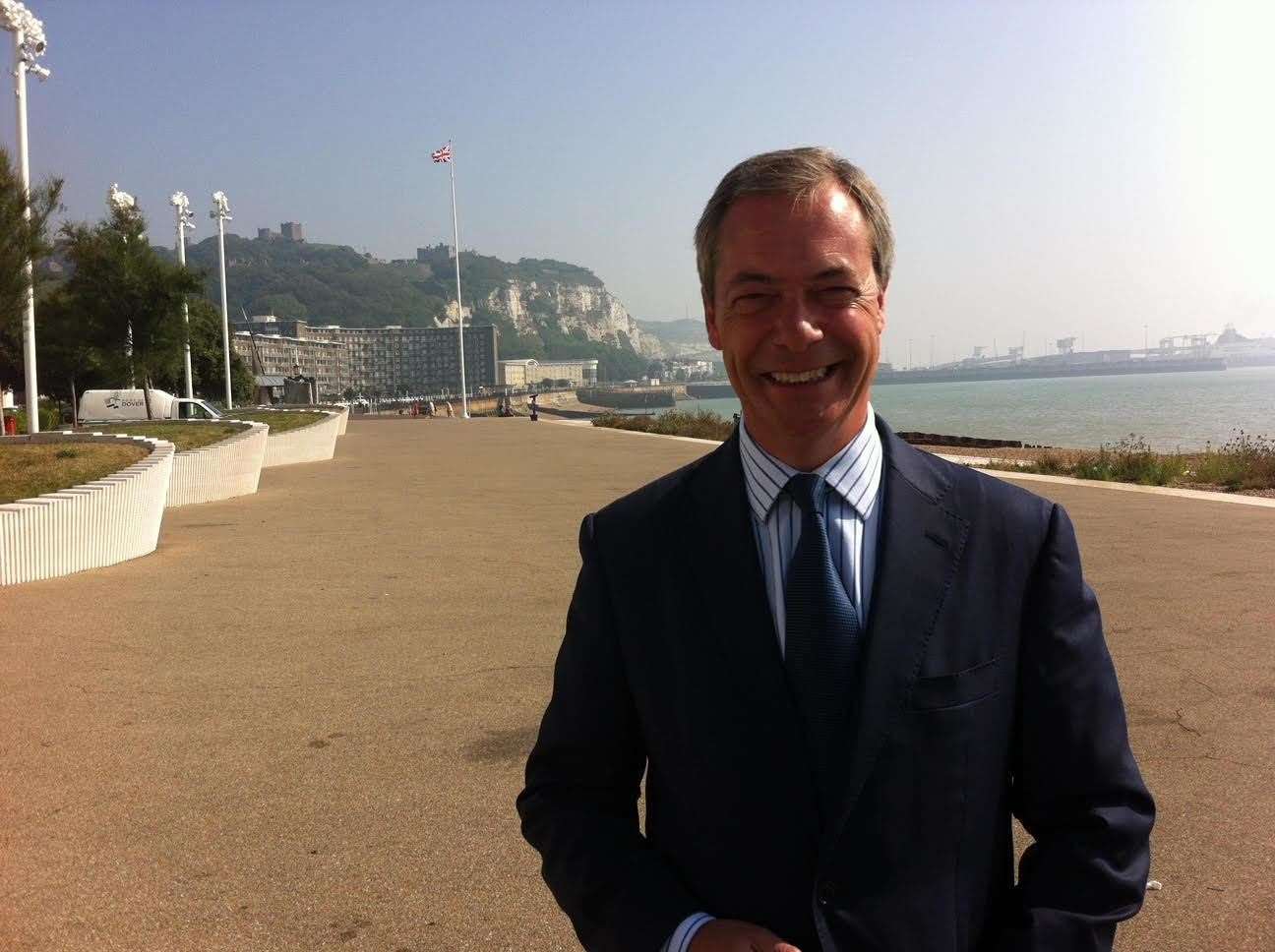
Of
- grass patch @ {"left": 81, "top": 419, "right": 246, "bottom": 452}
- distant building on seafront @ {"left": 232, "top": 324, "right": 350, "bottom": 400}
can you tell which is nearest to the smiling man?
grass patch @ {"left": 81, "top": 419, "right": 246, "bottom": 452}

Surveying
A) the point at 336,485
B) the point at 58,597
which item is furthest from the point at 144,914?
the point at 336,485

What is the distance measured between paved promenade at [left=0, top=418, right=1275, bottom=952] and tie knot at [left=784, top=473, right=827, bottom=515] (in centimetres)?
227

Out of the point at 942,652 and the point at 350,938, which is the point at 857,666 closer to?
the point at 942,652

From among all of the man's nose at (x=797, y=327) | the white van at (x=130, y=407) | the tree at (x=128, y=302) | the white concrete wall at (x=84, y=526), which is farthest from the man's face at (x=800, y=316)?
the white van at (x=130, y=407)

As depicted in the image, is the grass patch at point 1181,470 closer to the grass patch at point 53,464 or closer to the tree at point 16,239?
the grass patch at point 53,464

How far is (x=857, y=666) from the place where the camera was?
160 centimetres

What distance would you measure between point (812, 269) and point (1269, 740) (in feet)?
14.8

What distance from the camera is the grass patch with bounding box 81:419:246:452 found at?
658 inches

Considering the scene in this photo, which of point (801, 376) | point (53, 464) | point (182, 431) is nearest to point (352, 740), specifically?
point (801, 376)

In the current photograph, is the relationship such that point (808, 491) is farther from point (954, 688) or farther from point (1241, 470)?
point (1241, 470)

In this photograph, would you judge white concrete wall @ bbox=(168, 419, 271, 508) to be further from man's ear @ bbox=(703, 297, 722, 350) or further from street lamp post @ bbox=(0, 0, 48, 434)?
man's ear @ bbox=(703, 297, 722, 350)

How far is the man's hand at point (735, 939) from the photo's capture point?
1522 mm

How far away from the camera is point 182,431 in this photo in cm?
1911

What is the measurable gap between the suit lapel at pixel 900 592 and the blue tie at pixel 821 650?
0.03 meters
